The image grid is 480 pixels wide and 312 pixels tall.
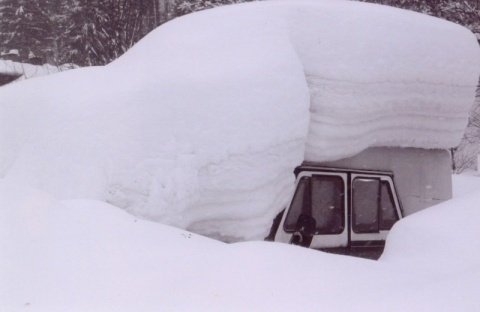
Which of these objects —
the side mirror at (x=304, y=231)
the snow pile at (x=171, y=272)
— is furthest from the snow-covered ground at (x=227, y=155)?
the side mirror at (x=304, y=231)

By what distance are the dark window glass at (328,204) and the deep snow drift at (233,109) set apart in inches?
6.9

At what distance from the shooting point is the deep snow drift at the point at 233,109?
3031 mm

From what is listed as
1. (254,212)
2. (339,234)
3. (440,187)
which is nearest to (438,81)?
(440,187)

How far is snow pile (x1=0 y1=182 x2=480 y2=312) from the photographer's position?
211cm

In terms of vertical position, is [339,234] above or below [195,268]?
below

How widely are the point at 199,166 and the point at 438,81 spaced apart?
199 cm

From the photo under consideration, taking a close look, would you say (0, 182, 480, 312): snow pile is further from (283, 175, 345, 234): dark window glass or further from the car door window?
the car door window

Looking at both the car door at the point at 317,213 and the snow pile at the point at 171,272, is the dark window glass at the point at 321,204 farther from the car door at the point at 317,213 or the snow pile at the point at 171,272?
the snow pile at the point at 171,272

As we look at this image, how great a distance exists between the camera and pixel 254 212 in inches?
127

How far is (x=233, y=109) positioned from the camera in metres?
3.23

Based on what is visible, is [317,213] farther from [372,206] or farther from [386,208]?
[386,208]

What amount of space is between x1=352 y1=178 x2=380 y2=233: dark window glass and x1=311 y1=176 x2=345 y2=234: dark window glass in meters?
0.12

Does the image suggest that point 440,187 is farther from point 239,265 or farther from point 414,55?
point 239,265

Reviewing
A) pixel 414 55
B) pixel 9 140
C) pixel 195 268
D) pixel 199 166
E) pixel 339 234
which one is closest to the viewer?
pixel 195 268
